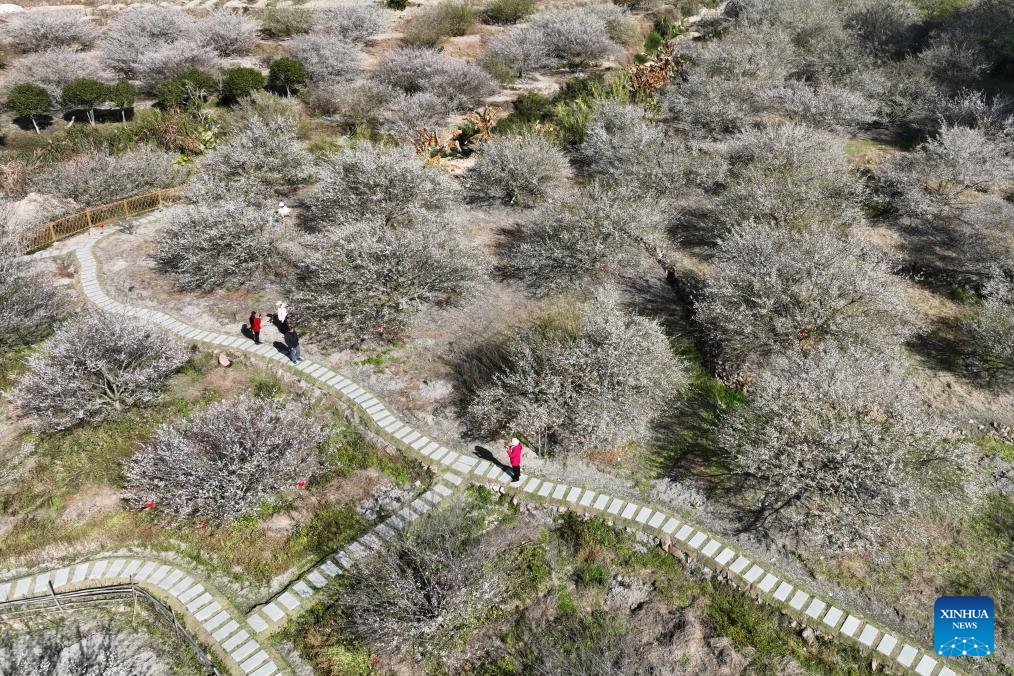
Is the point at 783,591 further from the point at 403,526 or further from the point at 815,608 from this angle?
the point at 403,526

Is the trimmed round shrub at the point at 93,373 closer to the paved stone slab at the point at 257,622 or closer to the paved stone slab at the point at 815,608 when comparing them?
the paved stone slab at the point at 257,622

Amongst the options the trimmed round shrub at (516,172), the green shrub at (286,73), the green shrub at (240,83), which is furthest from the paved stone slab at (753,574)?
Result: the green shrub at (286,73)

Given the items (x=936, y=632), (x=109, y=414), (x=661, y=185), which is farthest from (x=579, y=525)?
(x=661, y=185)

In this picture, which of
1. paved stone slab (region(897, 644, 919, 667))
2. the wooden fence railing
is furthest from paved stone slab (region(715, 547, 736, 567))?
the wooden fence railing

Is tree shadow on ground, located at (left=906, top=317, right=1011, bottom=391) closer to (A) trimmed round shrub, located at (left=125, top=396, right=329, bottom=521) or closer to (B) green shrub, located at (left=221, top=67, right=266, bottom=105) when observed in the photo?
(A) trimmed round shrub, located at (left=125, top=396, right=329, bottom=521)

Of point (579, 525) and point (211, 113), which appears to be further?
point (211, 113)

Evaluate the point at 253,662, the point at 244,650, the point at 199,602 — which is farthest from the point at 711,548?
the point at 199,602

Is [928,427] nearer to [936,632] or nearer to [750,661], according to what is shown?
[936,632]
